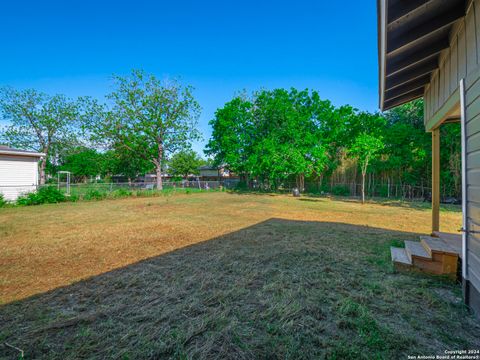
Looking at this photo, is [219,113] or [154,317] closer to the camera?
[154,317]

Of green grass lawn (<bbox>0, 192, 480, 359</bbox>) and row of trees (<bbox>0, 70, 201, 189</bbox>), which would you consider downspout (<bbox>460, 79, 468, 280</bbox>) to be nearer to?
green grass lawn (<bbox>0, 192, 480, 359</bbox>)

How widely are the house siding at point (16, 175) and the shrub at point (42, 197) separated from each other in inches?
19.9

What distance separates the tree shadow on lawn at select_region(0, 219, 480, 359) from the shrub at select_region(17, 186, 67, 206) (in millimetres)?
10415

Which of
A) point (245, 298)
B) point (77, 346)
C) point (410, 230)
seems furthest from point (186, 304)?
point (410, 230)

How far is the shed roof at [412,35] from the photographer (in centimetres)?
191

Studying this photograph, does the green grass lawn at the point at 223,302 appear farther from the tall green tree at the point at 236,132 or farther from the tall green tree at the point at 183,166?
the tall green tree at the point at 183,166

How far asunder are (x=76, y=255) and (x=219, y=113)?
60.4 feet

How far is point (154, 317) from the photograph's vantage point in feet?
6.13

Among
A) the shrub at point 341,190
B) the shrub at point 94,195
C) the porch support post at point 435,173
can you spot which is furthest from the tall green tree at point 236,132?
the porch support post at point 435,173

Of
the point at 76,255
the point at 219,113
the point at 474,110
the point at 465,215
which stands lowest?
the point at 76,255

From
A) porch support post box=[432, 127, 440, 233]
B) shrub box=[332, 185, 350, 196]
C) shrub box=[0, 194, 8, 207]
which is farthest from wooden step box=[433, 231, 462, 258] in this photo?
shrub box=[0, 194, 8, 207]

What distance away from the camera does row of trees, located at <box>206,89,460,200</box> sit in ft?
43.5

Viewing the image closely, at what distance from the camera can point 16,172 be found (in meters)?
10.5

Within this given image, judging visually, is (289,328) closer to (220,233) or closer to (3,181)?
(220,233)
